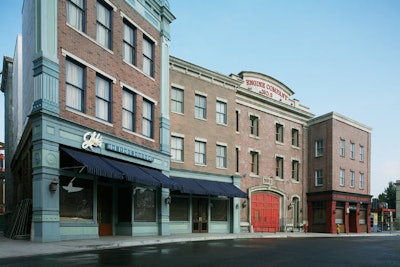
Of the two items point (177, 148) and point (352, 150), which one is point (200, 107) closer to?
point (177, 148)

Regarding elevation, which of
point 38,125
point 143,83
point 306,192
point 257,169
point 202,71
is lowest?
point 306,192

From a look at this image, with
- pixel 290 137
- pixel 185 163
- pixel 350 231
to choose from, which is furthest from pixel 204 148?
pixel 350 231

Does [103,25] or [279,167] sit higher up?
[103,25]

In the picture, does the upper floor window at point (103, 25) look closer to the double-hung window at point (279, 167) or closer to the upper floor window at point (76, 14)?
the upper floor window at point (76, 14)

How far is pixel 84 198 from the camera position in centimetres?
1831

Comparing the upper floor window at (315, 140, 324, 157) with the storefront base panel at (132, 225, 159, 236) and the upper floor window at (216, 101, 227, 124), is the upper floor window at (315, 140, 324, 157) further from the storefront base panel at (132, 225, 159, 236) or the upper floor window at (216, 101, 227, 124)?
the storefront base panel at (132, 225, 159, 236)

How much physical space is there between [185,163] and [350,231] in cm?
2440

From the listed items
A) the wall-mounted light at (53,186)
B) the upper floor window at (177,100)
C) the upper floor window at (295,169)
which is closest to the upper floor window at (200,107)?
the upper floor window at (177,100)

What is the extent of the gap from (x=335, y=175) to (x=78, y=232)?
29.4m

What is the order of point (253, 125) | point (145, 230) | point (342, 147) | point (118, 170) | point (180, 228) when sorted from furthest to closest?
point (342, 147) → point (253, 125) → point (180, 228) → point (145, 230) → point (118, 170)

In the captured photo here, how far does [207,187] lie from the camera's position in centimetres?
2759

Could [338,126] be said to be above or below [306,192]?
above

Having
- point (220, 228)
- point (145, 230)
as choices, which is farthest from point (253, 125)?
point (145, 230)

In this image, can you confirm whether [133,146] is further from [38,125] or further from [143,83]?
[38,125]
